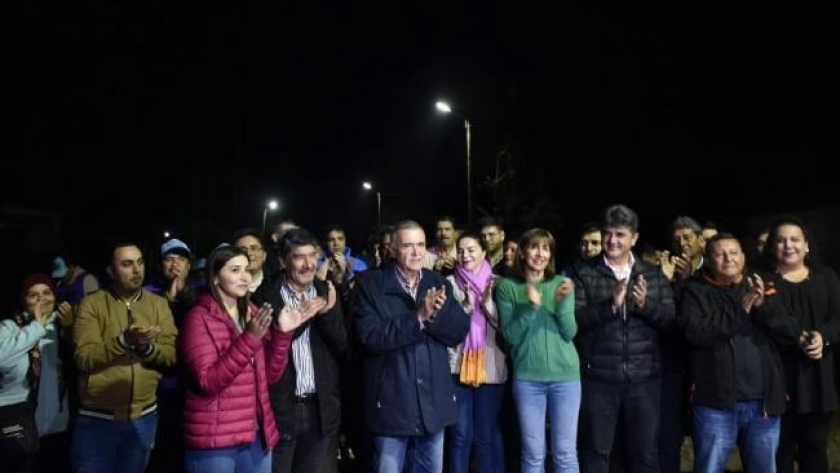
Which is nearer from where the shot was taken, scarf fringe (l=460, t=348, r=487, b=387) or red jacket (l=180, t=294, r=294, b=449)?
red jacket (l=180, t=294, r=294, b=449)

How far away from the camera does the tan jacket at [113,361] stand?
14.4 ft

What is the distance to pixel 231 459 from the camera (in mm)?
3805

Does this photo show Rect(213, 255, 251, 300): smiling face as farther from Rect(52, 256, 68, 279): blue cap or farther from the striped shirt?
Rect(52, 256, 68, 279): blue cap

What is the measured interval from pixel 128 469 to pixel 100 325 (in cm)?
107

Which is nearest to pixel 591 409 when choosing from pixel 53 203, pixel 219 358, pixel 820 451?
pixel 820 451

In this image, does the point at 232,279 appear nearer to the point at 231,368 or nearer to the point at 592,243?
the point at 231,368

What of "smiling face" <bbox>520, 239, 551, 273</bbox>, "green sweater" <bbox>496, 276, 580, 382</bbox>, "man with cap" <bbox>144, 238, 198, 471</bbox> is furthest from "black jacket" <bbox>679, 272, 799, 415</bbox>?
"man with cap" <bbox>144, 238, 198, 471</bbox>

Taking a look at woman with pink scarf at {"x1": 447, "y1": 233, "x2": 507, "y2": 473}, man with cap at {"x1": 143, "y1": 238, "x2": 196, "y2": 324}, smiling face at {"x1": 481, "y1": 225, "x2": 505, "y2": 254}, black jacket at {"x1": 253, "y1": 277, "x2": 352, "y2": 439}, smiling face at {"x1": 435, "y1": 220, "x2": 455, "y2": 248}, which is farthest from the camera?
smiling face at {"x1": 435, "y1": 220, "x2": 455, "y2": 248}

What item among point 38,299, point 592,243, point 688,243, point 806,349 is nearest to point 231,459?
point 38,299

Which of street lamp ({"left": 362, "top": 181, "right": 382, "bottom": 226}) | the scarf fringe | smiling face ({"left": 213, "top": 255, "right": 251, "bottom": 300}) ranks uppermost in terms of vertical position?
street lamp ({"left": 362, "top": 181, "right": 382, "bottom": 226})

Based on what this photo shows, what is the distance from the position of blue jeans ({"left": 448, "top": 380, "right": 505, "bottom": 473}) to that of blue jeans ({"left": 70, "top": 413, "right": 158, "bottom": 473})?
2443 mm

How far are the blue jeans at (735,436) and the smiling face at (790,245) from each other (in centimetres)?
122

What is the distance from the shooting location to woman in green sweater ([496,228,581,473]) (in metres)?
4.96

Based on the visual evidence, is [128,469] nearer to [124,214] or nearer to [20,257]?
[20,257]
